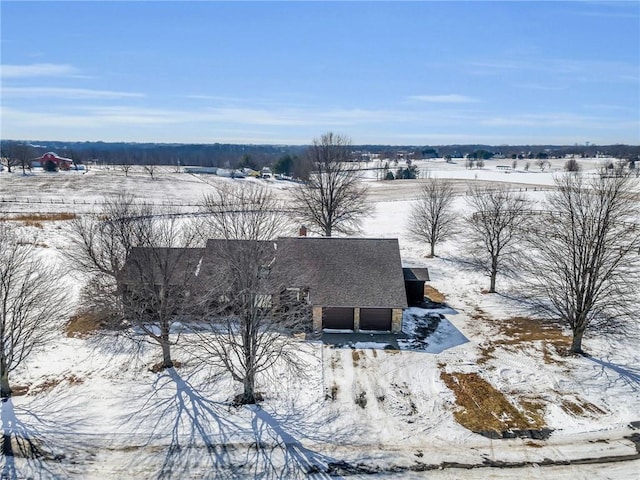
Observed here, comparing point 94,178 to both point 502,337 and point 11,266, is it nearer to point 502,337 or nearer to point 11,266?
point 11,266

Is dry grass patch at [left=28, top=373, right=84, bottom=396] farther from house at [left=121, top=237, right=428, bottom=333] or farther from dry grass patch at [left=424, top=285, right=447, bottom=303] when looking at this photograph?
dry grass patch at [left=424, top=285, right=447, bottom=303]

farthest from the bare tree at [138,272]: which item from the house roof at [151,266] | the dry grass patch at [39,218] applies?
the dry grass patch at [39,218]

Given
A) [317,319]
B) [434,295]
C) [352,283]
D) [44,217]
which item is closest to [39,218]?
[44,217]

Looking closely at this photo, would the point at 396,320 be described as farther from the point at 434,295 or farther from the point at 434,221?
the point at 434,221

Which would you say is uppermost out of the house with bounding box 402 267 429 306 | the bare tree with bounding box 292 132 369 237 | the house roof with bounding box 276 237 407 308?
the bare tree with bounding box 292 132 369 237

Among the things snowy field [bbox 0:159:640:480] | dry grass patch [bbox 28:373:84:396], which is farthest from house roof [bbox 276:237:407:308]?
dry grass patch [bbox 28:373:84:396]

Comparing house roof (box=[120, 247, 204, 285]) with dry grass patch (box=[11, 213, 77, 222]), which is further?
dry grass patch (box=[11, 213, 77, 222])

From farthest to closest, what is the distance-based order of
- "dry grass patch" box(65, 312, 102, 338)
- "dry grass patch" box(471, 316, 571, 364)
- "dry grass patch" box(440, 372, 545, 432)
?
"dry grass patch" box(65, 312, 102, 338), "dry grass patch" box(471, 316, 571, 364), "dry grass patch" box(440, 372, 545, 432)
